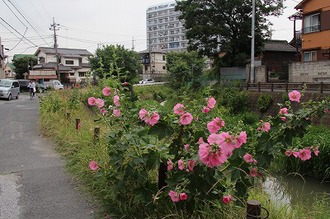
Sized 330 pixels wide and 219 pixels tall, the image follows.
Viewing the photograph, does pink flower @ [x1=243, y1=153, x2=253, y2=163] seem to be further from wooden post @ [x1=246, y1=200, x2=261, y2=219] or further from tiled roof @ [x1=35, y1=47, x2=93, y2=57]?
tiled roof @ [x1=35, y1=47, x2=93, y2=57]

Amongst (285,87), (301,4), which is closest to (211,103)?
(285,87)

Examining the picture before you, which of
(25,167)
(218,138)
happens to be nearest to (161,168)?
(218,138)

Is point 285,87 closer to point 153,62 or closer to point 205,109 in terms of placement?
point 205,109

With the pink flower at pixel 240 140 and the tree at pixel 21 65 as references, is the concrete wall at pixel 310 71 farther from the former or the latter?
the tree at pixel 21 65

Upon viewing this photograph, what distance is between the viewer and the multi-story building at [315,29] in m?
23.8

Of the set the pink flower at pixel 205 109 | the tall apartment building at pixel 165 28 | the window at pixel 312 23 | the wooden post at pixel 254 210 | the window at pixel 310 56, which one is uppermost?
the tall apartment building at pixel 165 28

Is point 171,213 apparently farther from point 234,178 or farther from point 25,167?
point 25,167

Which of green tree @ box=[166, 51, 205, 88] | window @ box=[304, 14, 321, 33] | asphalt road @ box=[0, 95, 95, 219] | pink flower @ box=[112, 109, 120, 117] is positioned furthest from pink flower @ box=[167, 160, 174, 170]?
green tree @ box=[166, 51, 205, 88]

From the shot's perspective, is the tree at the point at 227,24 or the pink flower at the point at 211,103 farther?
the tree at the point at 227,24

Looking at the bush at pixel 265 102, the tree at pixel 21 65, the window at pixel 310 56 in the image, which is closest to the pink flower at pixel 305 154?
the bush at pixel 265 102

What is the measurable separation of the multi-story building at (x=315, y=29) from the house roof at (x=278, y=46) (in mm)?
10319

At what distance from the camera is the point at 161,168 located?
12.4 feet

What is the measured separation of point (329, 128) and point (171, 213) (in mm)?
14066

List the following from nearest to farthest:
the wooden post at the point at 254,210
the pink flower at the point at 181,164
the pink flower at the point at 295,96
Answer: the wooden post at the point at 254,210 → the pink flower at the point at 181,164 → the pink flower at the point at 295,96
